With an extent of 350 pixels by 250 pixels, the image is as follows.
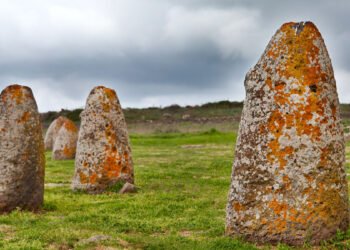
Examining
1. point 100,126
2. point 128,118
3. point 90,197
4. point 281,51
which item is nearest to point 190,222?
point 281,51

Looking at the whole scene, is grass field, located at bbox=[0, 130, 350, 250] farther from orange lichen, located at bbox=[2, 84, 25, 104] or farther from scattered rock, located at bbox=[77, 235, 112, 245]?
orange lichen, located at bbox=[2, 84, 25, 104]

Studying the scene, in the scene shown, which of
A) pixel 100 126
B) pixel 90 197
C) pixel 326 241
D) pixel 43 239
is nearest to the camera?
pixel 326 241

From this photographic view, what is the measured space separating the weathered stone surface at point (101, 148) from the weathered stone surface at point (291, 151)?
8836mm

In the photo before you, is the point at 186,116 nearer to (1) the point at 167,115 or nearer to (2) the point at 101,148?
(1) the point at 167,115

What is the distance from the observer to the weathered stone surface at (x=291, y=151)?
9656 millimetres

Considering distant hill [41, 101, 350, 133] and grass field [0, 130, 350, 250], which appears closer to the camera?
grass field [0, 130, 350, 250]

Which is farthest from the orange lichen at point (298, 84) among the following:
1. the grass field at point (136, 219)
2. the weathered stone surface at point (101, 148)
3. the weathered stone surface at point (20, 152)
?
the weathered stone surface at point (101, 148)

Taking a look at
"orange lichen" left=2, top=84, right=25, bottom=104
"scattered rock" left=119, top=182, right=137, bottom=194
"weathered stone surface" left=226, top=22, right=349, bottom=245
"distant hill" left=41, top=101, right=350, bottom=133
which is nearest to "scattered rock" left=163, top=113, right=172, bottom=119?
"distant hill" left=41, top=101, right=350, bottom=133

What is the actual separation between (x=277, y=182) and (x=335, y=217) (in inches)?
52.2

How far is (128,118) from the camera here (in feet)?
283

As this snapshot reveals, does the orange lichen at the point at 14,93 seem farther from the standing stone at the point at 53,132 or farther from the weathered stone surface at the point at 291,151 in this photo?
the standing stone at the point at 53,132

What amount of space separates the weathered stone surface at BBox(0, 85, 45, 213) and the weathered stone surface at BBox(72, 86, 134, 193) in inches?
157

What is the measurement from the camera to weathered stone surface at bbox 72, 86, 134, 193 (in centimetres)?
1838

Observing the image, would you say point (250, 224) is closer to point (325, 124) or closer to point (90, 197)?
point (325, 124)
